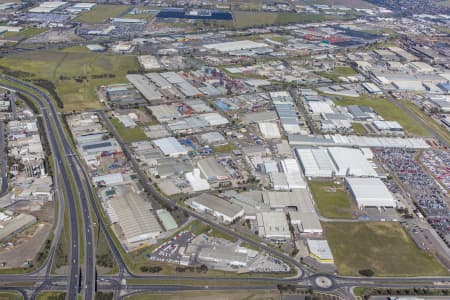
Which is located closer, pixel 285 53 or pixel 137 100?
pixel 137 100

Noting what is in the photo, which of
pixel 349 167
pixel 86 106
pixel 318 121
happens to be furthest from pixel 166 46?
pixel 349 167

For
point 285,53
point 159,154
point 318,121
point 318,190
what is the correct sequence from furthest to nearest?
point 285,53, point 318,121, point 159,154, point 318,190

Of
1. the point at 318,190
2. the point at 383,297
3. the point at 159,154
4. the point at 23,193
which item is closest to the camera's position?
the point at 383,297

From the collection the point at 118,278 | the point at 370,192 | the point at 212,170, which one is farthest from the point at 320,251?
the point at 118,278

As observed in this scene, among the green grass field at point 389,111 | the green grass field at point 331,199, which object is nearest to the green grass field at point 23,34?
the green grass field at point 389,111

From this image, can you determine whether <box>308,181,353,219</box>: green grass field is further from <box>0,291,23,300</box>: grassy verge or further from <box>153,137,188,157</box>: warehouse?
<box>0,291,23,300</box>: grassy verge

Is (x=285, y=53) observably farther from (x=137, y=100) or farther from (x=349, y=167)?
(x=349, y=167)

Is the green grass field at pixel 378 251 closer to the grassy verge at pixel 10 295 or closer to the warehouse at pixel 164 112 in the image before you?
the grassy verge at pixel 10 295
